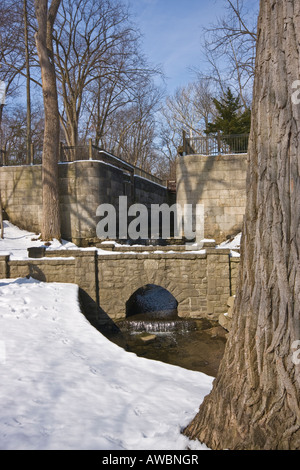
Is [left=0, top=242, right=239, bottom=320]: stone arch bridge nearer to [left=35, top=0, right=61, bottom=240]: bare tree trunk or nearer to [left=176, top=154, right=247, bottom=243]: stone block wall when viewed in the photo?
[left=35, top=0, right=61, bottom=240]: bare tree trunk

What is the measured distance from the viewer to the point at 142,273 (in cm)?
1004

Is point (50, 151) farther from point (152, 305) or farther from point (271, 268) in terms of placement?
point (271, 268)

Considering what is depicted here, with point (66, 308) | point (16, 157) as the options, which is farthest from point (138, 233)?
point (66, 308)

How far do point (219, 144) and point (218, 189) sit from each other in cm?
209

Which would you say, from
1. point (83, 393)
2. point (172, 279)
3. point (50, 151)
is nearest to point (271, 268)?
point (83, 393)

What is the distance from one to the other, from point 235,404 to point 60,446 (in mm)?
1381

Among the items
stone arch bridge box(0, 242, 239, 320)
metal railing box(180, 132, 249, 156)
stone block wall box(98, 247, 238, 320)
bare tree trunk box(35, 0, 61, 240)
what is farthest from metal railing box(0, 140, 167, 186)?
stone block wall box(98, 247, 238, 320)

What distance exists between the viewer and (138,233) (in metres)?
18.4

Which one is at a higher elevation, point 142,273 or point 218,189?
point 218,189

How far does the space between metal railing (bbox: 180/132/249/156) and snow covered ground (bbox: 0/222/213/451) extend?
1078 centimetres

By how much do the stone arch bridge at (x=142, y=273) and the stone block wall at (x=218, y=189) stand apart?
14.9ft

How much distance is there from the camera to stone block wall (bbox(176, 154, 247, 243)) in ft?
46.5

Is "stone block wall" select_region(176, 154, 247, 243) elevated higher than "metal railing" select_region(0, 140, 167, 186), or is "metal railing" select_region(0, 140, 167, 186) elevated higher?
"metal railing" select_region(0, 140, 167, 186)

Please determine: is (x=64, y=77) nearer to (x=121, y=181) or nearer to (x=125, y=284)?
(x=121, y=181)
